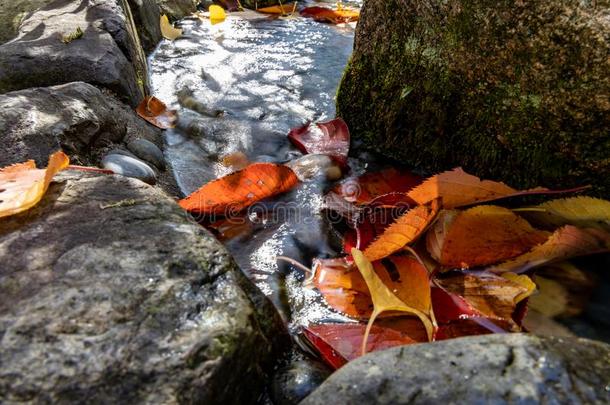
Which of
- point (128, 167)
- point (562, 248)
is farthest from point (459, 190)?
point (128, 167)

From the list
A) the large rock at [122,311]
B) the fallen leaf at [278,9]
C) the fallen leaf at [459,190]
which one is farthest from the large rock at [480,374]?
the fallen leaf at [278,9]

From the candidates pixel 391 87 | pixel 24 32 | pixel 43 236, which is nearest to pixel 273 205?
pixel 391 87

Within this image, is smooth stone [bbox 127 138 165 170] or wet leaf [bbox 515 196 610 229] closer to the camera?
wet leaf [bbox 515 196 610 229]

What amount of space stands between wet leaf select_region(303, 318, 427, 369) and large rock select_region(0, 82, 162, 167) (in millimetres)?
1619

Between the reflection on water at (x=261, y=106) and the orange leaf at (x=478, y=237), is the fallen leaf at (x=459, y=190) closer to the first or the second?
the orange leaf at (x=478, y=237)

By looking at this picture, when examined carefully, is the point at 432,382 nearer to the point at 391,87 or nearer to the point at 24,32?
the point at 391,87

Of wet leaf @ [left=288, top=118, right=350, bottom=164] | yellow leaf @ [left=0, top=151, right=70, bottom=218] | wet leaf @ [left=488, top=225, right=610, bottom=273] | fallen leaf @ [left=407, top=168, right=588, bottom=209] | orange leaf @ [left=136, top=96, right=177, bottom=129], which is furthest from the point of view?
orange leaf @ [left=136, top=96, right=177, bottom=129]

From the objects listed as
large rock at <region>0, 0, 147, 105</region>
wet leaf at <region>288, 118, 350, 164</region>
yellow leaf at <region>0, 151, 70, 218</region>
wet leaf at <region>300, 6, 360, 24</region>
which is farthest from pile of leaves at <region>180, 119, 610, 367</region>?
wet leaf at <region>300, 6, 360, 24</region>

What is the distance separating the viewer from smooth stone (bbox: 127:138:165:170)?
10.00 ft

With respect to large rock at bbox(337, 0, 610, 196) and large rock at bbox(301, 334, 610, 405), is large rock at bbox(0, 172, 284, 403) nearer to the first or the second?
large rock at bbox(301, 334, 610, 405)

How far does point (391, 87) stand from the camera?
119 inches

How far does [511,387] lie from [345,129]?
236 centimetres

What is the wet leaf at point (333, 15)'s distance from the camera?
6566mm

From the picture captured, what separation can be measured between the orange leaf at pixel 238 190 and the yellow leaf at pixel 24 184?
67 cm
